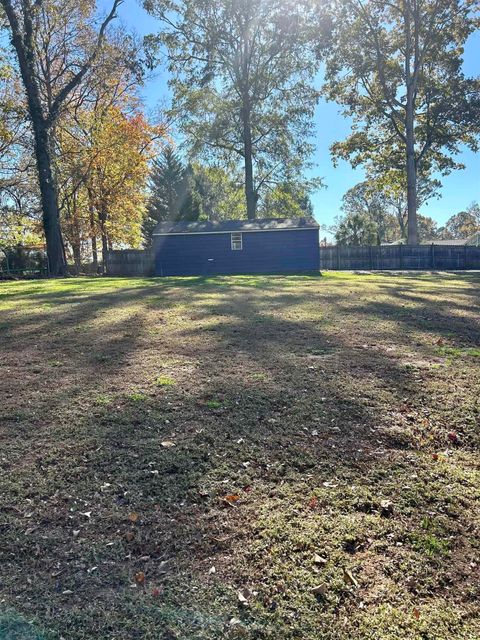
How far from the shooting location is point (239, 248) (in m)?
22.7

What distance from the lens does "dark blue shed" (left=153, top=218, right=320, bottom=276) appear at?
2230 centimetres

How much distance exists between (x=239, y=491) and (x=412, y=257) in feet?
90.4

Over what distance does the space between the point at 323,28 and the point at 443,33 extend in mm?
7120

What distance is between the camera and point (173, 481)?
2.64 meters

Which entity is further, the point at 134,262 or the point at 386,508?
the point at 134,262

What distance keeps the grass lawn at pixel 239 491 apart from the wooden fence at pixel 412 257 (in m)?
23.9

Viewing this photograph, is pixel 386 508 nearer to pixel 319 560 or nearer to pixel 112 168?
pixel 319 560

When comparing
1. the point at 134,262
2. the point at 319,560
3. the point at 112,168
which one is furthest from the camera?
the point at 112,168

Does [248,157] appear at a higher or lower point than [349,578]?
higher

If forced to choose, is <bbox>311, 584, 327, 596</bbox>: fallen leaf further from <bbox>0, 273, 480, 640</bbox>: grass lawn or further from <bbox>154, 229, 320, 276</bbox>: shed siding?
Answer: <bbox>154, 229, 320, 276</bbox>: shed siding

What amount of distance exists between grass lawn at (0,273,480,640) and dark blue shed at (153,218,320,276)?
17.5m

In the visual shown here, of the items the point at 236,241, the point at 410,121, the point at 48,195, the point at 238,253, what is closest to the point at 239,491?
the point at 48,195

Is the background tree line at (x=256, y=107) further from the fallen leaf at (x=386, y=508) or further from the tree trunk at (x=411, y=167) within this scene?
the fallen leaf at (x=386, y=508)

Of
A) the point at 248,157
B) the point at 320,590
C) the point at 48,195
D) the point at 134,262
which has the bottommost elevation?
the point at 320,590
